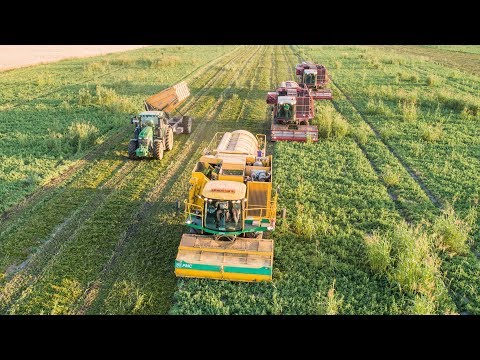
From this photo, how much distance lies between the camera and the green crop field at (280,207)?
10.5 m

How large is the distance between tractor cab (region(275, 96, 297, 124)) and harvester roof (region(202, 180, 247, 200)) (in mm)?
12316

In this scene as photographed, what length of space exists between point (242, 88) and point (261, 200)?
23354 mm

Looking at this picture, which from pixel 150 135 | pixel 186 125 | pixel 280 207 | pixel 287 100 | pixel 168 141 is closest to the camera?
pixel 280 207

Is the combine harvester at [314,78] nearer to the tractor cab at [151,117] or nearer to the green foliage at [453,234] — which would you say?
the tractor cab at [151,117]

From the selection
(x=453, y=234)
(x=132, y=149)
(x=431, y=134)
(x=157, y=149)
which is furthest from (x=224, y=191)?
(x=431, y=134)

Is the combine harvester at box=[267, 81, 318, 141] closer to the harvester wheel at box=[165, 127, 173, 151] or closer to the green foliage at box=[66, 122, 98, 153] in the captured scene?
the harvester wheel at box=[165, 127, 173, 151]

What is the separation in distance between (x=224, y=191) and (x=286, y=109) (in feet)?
42.2

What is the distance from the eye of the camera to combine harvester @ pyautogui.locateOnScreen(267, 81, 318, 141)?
21.8m

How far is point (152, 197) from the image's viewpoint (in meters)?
15.5

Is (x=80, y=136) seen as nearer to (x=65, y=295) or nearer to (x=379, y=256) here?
(x=65, y=295)

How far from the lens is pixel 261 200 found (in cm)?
1216

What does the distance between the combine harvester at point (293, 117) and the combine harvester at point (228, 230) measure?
9.45 m

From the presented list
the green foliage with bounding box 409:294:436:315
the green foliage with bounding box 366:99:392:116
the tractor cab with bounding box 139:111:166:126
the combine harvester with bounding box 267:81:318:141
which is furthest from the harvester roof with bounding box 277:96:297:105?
the green foliage with bounding box 409:294:436:315

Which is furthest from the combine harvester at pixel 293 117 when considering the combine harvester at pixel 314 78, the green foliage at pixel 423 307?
the green foliage at pixel 423 307
